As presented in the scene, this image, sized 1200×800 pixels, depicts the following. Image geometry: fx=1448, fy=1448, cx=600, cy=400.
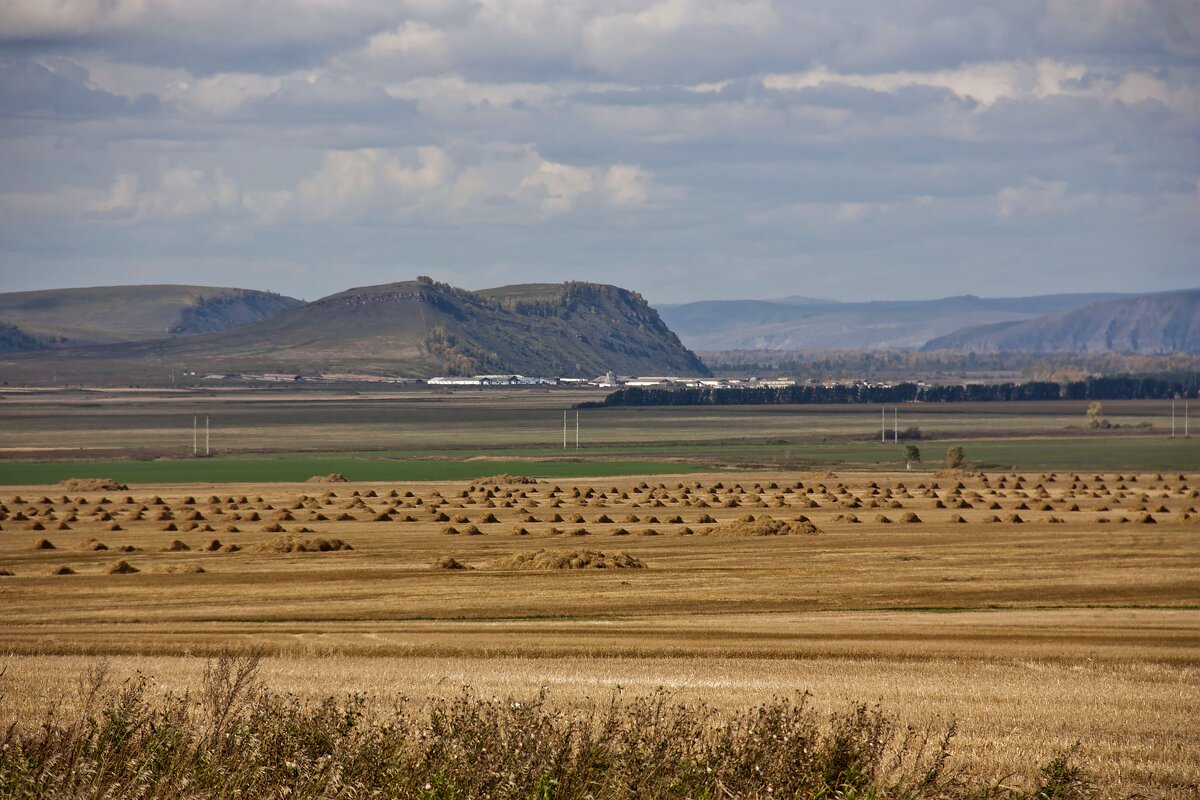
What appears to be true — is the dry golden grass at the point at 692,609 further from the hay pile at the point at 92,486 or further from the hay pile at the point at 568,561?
the hay pile at the point at 92,486

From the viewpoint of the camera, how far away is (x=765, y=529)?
64938mm

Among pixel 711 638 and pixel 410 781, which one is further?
pixel 711 638

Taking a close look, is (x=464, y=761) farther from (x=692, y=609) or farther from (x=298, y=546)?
(x=298, y=546)

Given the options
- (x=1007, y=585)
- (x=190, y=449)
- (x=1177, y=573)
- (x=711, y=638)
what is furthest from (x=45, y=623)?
(x=190, y=449)

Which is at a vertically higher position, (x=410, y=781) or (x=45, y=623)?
(x=410, y=781)

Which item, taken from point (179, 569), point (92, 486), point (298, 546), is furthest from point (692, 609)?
point (92, 486)

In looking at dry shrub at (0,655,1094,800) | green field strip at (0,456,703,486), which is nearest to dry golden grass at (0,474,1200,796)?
dry shrub at (0,655,1094,800)

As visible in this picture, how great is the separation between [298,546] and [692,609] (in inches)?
934

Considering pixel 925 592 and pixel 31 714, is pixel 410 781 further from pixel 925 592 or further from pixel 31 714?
pixel 925 592

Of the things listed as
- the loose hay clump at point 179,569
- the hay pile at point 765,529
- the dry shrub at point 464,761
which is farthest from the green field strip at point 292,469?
the dry shrub at point 464,761

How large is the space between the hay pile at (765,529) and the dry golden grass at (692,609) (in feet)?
0.98

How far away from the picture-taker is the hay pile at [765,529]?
2549 inches

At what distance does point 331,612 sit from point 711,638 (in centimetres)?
1196

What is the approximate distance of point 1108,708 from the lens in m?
19.3
